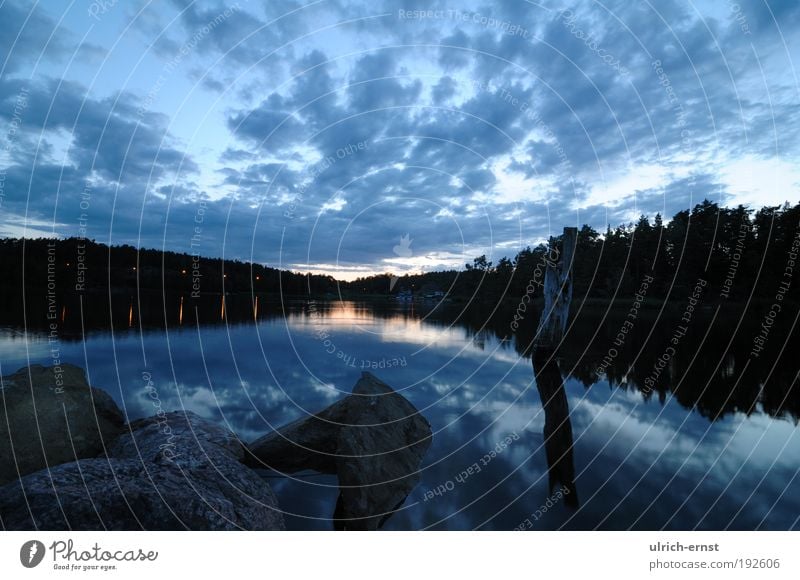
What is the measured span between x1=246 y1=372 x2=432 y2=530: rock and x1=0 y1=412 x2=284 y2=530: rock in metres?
1.28

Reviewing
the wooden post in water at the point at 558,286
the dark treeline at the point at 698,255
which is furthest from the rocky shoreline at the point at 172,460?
the dark treeline at the point at 698,255

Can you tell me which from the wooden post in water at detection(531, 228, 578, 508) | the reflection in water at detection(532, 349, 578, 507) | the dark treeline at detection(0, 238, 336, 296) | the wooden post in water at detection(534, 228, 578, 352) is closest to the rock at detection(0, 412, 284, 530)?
the reflection in water at detection(532, 349, 578, 507)

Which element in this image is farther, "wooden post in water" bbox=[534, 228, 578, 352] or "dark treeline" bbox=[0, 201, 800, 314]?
"dark treeline" bbox=[0, 201, 800, 314]

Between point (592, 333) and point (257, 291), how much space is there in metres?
137

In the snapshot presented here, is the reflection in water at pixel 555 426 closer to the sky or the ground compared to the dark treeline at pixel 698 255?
closer to the ground

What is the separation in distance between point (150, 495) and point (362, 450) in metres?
3.33

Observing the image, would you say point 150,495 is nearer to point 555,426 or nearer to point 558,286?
point 555,426

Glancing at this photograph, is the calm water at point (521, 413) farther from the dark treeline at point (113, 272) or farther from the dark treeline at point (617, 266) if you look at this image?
the dark treeline at point (113, 272)

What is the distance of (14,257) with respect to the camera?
93.1m

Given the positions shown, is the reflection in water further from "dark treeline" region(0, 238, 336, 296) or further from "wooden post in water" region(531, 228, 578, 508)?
"dark treeline" region(0, 238, 336, 296)

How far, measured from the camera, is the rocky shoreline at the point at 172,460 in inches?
185

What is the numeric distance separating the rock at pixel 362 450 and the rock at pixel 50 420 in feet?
10.1

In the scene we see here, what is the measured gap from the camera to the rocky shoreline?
470 centimetres

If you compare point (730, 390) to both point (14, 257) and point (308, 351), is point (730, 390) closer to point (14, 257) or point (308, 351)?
point (308, 351)
